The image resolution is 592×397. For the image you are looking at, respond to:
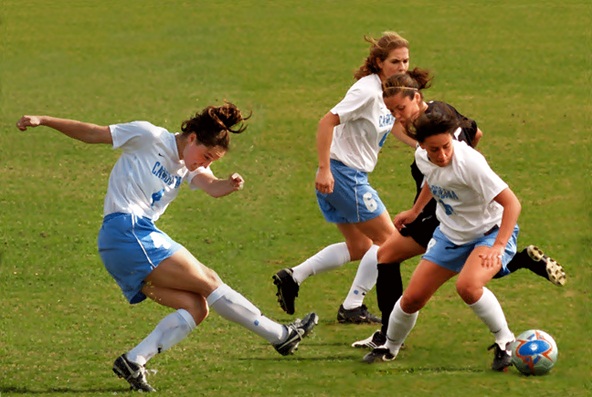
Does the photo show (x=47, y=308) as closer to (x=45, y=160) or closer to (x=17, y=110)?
(x=45, y=160)

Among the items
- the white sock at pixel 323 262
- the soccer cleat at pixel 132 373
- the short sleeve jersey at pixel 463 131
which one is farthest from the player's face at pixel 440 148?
the soccer cleat at pixel 132 373

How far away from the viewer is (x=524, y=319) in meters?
10.8

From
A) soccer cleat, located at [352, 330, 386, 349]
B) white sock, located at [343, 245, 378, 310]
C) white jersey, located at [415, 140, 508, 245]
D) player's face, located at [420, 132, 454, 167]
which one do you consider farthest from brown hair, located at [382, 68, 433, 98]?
soccer cleat, located at [352, 330, 386, 349]

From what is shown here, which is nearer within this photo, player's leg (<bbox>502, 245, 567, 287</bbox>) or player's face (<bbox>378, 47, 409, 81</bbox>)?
player's leg (<bbox>502, 245, 567, 287</bbox>)

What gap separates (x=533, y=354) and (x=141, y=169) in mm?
2975

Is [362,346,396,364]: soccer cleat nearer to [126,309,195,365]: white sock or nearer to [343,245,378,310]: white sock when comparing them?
[343,245,378,310]: white sock

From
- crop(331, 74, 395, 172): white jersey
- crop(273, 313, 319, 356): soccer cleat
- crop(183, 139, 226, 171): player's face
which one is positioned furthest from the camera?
crop(331, 74, 395, 172): white jersey

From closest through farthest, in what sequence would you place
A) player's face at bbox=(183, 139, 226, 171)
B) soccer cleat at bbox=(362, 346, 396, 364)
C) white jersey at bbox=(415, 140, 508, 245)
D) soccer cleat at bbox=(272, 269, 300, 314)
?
white jersey at bbox=(415, 140, 508, 245) → player's face at bbox=(183, 139, 226, 171) → soccer cleat at bbox=(362, 346, 396, 364) → soccer cleat at bbox=(272, 269, 300, 314)

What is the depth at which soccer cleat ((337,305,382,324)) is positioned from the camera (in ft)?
35.3

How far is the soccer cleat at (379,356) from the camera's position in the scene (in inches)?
381

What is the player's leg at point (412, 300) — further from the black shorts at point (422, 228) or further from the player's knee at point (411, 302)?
the black shorts at point (422, 228)

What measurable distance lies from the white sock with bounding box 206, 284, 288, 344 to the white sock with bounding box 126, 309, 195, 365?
0.21 metres

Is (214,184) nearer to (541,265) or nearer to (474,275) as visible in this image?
(474,275)

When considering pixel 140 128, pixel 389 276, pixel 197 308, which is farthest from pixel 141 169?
pixel 389 276
